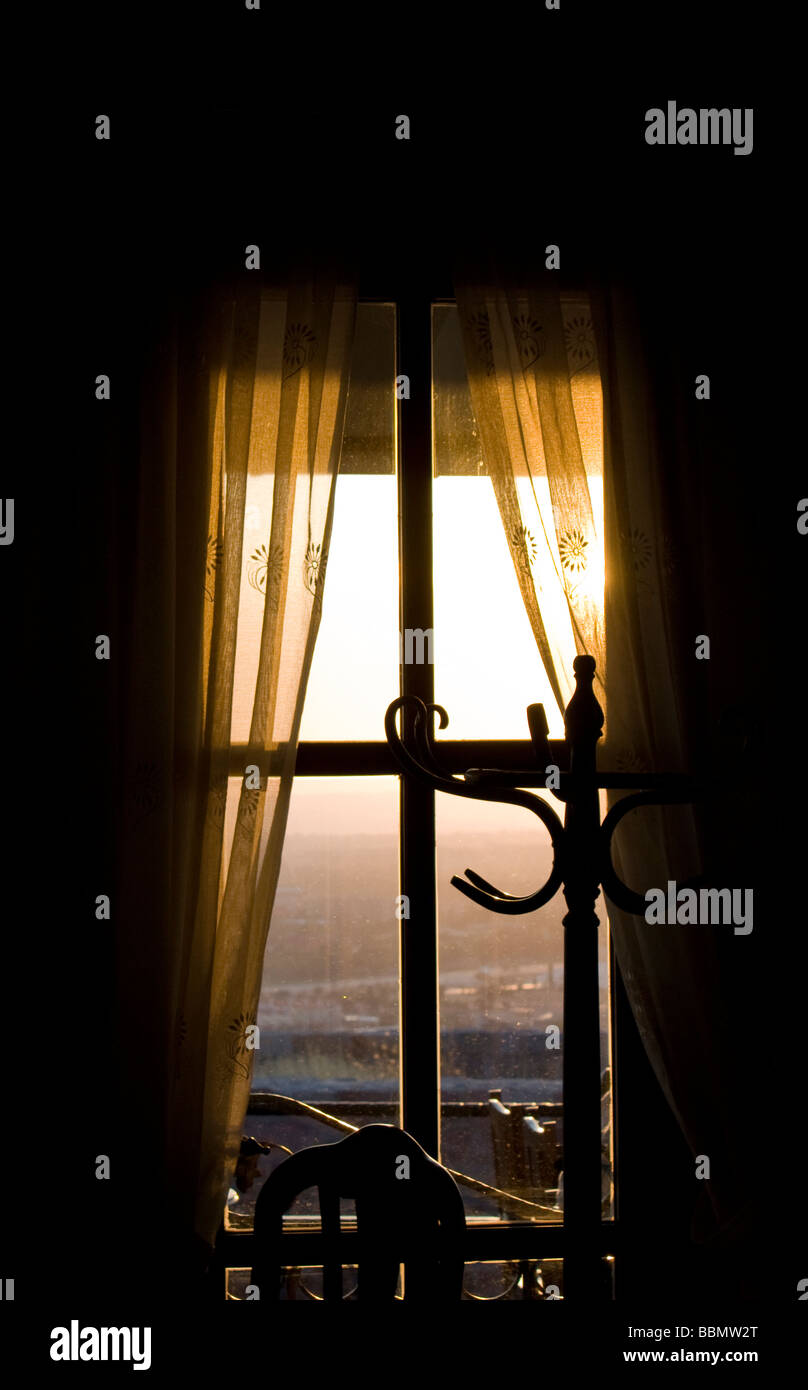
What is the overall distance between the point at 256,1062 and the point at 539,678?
942 millimetres

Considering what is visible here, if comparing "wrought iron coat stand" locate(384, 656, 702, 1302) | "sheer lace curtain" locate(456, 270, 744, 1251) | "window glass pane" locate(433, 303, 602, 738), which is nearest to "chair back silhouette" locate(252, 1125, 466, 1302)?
"wrought iron coat stand" locate(384, 656, 702, 1302)

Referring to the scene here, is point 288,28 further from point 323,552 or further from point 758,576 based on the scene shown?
point 758,576

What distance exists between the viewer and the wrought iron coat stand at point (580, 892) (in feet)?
4.21

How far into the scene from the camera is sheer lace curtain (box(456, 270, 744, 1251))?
177cm

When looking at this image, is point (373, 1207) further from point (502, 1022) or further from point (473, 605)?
point (473, 605)

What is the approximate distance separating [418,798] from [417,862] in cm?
12

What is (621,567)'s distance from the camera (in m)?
1.85

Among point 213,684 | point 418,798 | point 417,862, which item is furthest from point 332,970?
point 213,684

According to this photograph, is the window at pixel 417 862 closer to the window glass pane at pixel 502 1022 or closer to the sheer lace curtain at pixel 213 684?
the window glass pane at pixel 502 1022

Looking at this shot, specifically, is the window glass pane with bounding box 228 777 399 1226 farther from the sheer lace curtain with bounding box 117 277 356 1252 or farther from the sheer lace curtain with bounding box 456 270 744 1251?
the sheer lace curtain with bounding box 456 270 744 1251

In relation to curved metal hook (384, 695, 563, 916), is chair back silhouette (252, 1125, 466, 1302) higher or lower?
lower

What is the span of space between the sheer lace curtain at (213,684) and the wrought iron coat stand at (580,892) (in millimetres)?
570

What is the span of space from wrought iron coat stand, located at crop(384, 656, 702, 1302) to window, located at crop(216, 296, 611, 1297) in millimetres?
604
